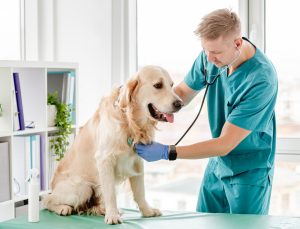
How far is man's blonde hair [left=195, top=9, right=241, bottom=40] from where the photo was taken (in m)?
2.04

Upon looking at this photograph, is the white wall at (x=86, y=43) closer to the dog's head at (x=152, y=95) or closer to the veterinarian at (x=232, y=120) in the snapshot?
the veterinarian at (x=232, y=120)

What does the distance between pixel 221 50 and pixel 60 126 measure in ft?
4.19

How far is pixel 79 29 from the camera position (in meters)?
3.36

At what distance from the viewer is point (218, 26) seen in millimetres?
2045

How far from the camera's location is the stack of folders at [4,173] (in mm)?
2627

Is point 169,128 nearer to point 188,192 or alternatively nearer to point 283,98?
point 188,192

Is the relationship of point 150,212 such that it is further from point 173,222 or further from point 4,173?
point 4,173

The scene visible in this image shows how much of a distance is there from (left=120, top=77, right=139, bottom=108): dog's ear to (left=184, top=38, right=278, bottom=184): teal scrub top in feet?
1.39

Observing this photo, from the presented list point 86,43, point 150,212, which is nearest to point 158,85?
point 150,212

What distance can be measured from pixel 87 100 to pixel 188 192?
92 centimetres

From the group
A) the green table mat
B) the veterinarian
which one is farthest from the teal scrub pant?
the green table mat

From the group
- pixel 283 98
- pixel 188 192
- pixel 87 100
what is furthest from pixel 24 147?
pixel 283 98

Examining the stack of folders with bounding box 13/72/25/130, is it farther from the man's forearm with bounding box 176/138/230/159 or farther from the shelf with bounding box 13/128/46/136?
the man's forearm with bounding box 176/138/230/159

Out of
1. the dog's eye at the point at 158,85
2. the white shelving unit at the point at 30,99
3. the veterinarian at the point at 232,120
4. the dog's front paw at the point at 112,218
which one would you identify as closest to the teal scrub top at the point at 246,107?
the veterinarian at the point at 232,120
